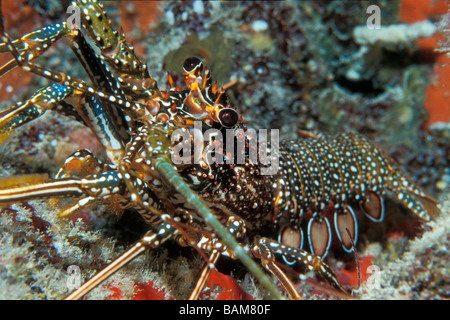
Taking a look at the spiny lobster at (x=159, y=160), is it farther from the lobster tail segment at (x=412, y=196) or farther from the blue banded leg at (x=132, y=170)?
the lobster tail segment at (x=412, y=196)

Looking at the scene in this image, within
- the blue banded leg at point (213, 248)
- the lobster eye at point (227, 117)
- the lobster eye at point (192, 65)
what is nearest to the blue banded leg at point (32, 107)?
the lobster eye at point (192, 65)

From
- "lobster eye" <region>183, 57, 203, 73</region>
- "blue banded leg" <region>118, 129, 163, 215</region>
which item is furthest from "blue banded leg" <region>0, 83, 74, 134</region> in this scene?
"lobster eye" <region>183, 57, 203, 73</region>

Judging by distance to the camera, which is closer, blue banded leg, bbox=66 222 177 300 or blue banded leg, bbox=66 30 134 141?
blue banded leg, bbox=66 222 177 300

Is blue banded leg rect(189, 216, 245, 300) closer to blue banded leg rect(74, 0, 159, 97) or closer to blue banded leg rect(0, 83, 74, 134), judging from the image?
blue banded leg rect(74, 0, 159, 97)

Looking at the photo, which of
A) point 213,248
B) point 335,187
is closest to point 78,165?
point 213,248

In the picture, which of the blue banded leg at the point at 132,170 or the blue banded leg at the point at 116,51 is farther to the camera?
the blue banded leg at the point at 116,51

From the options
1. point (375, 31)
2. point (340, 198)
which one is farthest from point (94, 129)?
point (375, 31)

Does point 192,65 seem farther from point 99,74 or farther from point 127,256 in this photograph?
point 127,256
